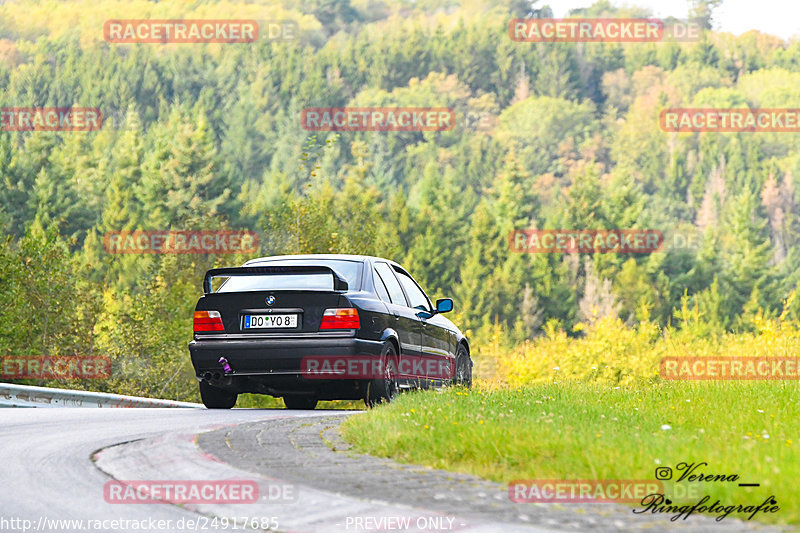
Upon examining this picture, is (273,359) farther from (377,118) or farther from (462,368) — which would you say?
(377,118)

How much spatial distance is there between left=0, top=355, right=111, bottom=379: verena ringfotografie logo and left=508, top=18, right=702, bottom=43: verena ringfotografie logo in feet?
411

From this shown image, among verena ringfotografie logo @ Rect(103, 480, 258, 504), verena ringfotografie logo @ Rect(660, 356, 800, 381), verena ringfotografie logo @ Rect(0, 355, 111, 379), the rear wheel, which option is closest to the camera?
verena ringfotografie logo @ Rect(103, 480, 258, 504)

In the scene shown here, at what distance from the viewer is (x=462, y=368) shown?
625 inches

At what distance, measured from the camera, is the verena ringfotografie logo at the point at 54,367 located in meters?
35.8

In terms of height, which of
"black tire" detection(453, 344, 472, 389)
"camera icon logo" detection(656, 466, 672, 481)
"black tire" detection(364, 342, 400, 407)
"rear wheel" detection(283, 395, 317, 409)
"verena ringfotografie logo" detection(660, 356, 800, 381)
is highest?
"camera icon logo" detection(656, 466, 672, 481)

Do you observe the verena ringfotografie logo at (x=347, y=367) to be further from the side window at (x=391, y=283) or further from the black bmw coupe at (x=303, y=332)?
the side window at (x=391, y=283)

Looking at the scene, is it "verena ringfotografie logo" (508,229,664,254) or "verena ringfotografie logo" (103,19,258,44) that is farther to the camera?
"verena ringfotografie logo" (103,19,258,44)

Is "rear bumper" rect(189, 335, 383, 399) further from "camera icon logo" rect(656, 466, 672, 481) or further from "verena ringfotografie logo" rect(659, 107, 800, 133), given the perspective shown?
"verena ringfotografie logo" rect(659, 107, 800, 133)

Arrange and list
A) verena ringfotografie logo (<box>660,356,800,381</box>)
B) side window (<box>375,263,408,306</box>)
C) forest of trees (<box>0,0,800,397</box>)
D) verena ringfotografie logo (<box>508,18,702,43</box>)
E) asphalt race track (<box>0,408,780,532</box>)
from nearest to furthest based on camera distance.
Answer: asphalt race track (<box>0,408,780,532</box>) → side window (<box>375,263,408,306</box>) → verena ringfotografie logo (<box>660,356,800,381</box>) → forest of trees (<box>0,0,800,397</box>) → verena ringfotografie logo (<box>508,18,702,43</box>)

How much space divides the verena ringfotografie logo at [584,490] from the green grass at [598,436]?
101 mm

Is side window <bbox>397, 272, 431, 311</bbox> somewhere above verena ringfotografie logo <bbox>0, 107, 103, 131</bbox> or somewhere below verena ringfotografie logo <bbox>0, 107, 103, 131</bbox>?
below

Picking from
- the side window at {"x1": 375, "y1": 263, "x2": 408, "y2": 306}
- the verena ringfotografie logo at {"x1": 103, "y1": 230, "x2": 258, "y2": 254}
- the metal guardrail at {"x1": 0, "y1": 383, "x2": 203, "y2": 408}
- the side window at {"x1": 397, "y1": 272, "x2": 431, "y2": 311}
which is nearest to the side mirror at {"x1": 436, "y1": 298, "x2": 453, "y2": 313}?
the side window at {"x1": 397, "y1": 272, "x2": 431, "y2": 311}

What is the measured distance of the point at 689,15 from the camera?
587 feet

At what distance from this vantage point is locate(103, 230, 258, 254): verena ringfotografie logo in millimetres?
70875
